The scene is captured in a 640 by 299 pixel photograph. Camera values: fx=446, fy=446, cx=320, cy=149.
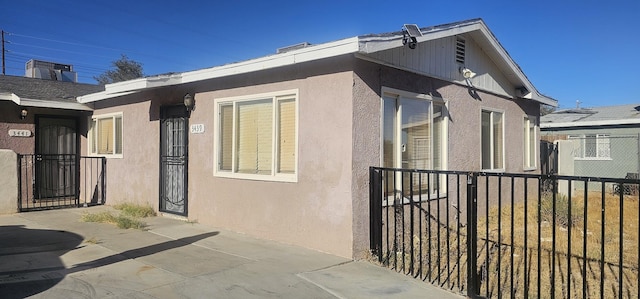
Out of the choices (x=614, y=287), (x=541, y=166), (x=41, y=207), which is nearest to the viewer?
(x=614, y=287)

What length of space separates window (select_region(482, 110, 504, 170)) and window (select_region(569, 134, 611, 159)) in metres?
9.25

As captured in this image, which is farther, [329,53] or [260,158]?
[260,158]

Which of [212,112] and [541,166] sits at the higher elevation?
[212,112]

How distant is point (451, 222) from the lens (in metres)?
8.36

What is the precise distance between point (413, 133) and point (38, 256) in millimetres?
5750

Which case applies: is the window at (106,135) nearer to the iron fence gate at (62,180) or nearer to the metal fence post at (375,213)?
the iron fence gate at (62,180)

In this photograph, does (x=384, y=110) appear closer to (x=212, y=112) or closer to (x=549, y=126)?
(x=212, y=112)

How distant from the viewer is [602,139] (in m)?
17.4

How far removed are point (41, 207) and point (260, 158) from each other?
630cm

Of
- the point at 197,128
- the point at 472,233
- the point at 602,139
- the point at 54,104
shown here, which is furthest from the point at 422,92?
the point at 602,139

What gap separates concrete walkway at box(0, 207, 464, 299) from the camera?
4.70 metres

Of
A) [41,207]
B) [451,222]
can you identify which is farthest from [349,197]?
[41,207]

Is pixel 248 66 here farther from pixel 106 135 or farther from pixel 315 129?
pixel 106 135

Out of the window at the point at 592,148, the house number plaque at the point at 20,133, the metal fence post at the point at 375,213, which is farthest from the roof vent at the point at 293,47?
the window at the point at 592,148
